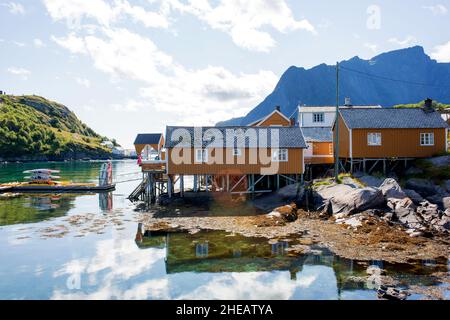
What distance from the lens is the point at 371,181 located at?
30.9m

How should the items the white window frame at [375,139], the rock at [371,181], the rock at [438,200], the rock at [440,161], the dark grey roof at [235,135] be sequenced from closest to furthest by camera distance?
the rock at [438,200] < the rock at [371,181] < the rock at [440,161] < the white window frame at [375,139] < the dark grey roof at [235,135]

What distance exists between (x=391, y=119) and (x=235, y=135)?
15303 mm

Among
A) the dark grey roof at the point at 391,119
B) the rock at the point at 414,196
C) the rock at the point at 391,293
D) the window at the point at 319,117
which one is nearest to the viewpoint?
the rock at the point at 391,293

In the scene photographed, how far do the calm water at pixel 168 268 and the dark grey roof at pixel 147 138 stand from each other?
5236 centimetres

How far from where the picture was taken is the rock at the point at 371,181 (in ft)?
99.0

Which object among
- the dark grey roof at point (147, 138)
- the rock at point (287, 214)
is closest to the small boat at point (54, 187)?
the dark grey roof at point (147, 138)

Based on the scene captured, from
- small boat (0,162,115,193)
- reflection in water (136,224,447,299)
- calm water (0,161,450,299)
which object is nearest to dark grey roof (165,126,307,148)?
calm water (0,161,450,299)

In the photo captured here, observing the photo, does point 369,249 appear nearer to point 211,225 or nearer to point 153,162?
point 211,225

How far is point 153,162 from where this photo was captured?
37281 mm

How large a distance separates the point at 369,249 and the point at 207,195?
1915cm

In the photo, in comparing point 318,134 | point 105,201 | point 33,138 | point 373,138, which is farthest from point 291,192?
point 33,138

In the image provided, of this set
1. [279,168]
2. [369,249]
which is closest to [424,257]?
[369,249]

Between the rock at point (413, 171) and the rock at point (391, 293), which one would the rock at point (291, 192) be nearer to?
the rock at point (413, 171)
